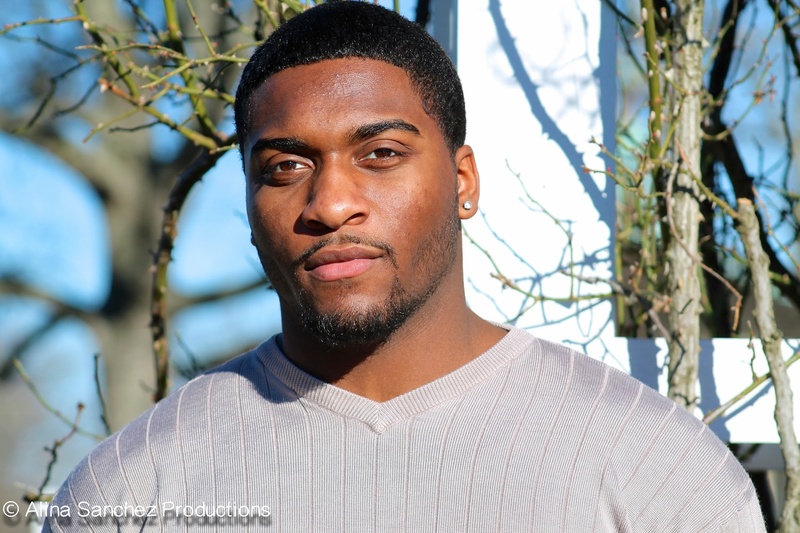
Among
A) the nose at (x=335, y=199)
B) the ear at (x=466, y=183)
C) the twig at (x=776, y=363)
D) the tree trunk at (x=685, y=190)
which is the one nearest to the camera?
the nose at (x=335, y=199)

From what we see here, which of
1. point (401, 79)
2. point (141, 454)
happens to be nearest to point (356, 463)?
point (141, 454)

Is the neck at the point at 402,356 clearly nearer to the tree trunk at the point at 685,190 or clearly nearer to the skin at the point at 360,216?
the skin at the point at 360,216

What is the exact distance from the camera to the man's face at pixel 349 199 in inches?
59.4

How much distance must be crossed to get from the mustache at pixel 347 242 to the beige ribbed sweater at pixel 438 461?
24cm

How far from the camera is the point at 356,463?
1.55 m

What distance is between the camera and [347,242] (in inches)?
58.8

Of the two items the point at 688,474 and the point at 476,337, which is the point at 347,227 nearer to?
the point at 476,337

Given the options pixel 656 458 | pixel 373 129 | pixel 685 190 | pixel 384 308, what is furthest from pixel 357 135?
pixel 685 190

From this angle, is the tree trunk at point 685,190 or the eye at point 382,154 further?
the tree trunk at point 685,190

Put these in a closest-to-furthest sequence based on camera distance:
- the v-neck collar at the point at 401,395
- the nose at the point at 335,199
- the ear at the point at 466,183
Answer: the nose at the point at 335,199 < the v-neck collar at the point at 401,395 < the ear at the point at 466,183

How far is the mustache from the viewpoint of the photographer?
149cm

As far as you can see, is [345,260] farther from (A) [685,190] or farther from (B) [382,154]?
(A) [685,190]

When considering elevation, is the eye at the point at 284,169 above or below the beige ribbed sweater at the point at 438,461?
above

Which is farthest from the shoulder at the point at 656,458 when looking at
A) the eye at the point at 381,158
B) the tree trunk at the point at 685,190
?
the tree trunk at the point at 685,190
